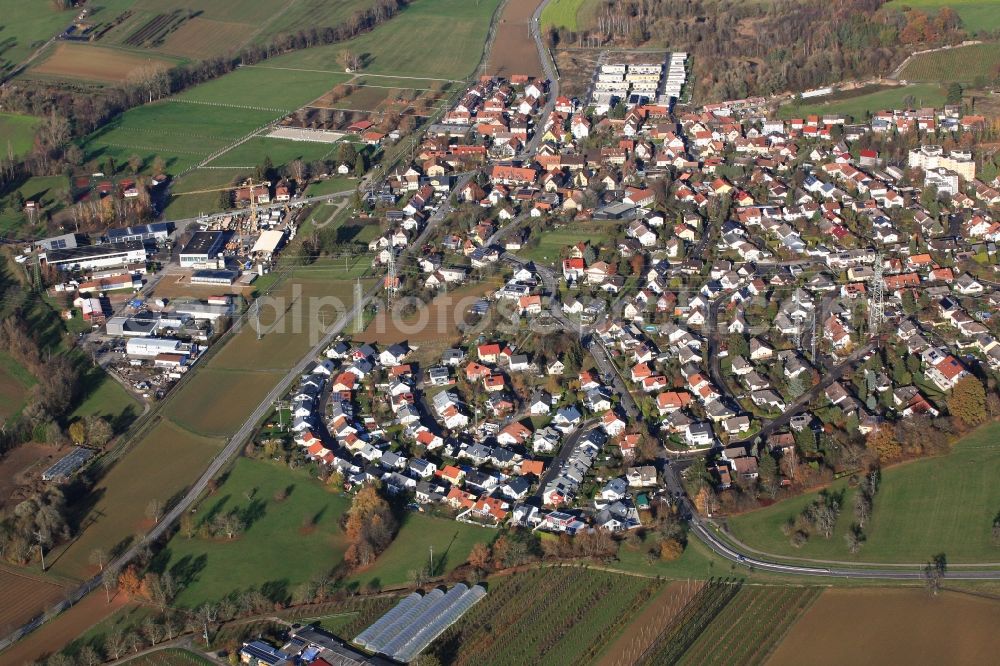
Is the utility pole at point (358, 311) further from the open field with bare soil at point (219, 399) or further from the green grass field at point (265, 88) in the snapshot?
the green grass field at point (265, 88)

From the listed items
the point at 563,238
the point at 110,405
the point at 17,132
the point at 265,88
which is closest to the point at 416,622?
the point at 110,405

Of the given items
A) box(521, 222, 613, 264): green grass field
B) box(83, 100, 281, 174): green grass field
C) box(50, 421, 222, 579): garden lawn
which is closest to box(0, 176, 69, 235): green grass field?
box(83, 100, 281, 174): green grass field

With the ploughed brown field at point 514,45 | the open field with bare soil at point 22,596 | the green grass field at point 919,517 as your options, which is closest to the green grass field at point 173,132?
the ploughed brown field at point 514,45

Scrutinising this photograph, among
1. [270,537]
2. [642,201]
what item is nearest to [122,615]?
[270,537]

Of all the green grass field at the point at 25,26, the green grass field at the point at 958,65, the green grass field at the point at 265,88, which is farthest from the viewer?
the green grass field at the point at 25,26

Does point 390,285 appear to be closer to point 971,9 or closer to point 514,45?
point 514,45

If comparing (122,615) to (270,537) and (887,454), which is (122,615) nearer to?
(270,537)
